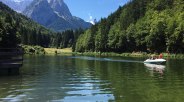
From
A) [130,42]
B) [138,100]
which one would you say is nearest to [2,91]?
[138,100]

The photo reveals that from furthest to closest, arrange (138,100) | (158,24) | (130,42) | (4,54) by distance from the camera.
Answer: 1. (130,42)
2. (158,24)
3. (4,54)
4. (138,100)

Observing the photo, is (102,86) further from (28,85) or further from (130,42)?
(130,42)

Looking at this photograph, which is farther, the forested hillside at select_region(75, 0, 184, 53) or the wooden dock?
the forested hillside at select_region(75, 0, 184, 53)

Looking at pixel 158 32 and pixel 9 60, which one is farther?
pixel 158 32

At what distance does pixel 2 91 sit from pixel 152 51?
13482 cm

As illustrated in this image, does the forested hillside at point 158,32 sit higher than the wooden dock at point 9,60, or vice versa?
the forested hillside at point 158,32

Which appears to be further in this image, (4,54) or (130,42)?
(130,42)

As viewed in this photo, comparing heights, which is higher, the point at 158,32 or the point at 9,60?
the point at 158,32

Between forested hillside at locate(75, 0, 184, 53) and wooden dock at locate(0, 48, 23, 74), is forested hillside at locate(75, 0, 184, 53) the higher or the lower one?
the higher one

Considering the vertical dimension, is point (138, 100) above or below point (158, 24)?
below

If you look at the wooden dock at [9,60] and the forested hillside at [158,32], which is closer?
the wooden dock at [9,60]

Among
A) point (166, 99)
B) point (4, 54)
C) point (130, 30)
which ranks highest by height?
point (130, 30)

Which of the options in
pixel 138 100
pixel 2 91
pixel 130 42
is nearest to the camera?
pixel 138 100

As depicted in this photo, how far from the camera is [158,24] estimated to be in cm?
15700
